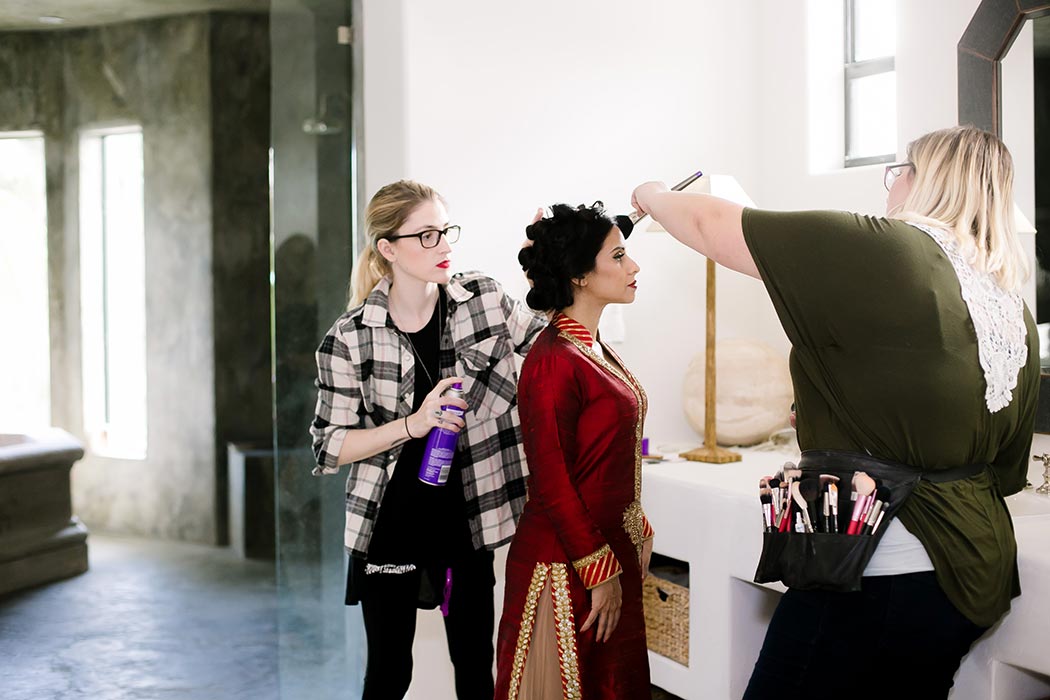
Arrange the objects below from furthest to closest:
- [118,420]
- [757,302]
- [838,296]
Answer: [118,420], [757,302], [838,296]

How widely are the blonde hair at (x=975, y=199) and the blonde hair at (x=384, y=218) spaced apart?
979 mm

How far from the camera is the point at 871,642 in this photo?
1.39 m

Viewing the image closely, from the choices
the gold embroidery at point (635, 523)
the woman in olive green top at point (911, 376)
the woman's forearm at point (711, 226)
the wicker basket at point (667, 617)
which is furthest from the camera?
the wicker basket at point (667, 617)

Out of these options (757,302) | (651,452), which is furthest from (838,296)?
(757,302)

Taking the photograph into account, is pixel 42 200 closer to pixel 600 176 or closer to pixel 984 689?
pixel 600 176

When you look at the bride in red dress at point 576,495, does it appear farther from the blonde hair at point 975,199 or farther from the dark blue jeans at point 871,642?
the blonde hair at point 975,199

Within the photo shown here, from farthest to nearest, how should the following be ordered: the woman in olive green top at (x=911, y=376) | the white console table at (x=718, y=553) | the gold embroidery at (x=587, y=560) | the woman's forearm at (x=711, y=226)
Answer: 1. the white console table at (x=718, y=553)
2. the gold embroidery at (x=587, y=560)
3. the woman's forearm at (x=711, y=226)
4. the woman in olive green top at (x=911, y=376)

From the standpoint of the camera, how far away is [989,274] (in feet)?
4.59

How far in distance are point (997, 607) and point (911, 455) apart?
274 mm

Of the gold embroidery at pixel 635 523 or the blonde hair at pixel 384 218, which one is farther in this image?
the blonde hair at pixel 384 218

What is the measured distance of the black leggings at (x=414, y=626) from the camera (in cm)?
202

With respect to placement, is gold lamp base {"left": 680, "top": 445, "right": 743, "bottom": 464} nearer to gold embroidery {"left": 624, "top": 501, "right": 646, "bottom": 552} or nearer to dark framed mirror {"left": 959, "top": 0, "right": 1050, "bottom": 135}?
gold embroidery {"left": 624, "top": 501, "right": 646, "bottom": 552}

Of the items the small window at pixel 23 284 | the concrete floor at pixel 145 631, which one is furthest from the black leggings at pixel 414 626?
the small window at pixel 23 284

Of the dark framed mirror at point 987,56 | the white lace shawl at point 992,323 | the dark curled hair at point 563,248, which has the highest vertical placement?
the dark framed mirror at point 987,56
